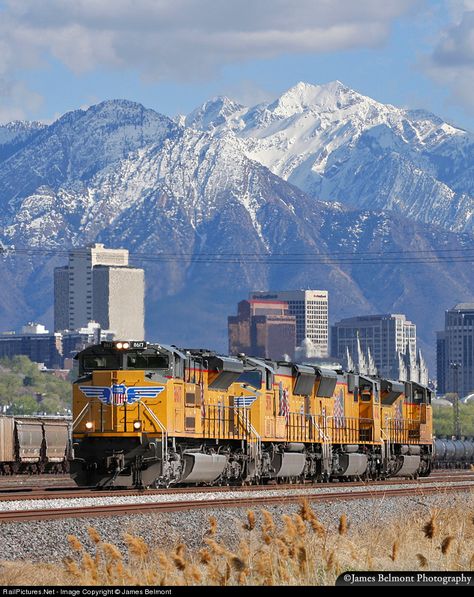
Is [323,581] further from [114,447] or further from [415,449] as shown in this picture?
[415,449]

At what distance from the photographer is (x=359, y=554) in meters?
22.8

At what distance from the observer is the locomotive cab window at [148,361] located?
128ft

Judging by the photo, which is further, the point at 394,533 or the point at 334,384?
the point at 334,384

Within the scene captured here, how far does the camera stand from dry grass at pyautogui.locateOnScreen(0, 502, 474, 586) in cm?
1842

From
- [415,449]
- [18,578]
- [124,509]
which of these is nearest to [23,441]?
[415,449]

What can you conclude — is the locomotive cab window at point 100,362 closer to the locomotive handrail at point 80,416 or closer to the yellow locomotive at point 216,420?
the yellow locomotive at point 216,420

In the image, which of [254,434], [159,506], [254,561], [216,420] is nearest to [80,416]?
[216,420]

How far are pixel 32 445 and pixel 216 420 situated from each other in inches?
1189

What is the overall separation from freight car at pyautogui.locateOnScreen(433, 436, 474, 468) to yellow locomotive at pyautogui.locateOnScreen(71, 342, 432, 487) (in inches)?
1690

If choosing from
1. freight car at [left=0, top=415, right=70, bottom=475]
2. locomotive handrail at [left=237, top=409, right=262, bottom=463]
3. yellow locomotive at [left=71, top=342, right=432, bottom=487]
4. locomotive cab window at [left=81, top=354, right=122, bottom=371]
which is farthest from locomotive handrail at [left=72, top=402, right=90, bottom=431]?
freight car at [left=0, top=415, right=70, bottom=475]

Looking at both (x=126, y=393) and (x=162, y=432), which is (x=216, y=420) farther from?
(x=126, y=393)

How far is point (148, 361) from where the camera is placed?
128 ft

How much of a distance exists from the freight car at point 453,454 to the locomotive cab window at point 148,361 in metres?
64.5

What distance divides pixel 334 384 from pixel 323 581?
35726mm
